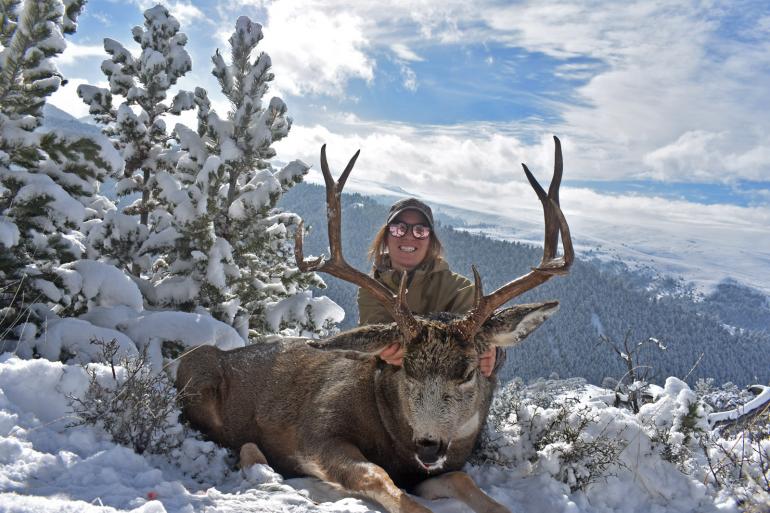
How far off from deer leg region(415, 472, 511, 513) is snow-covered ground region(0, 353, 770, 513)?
83mm

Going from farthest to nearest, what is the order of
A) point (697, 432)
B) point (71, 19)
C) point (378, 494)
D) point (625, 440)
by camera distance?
point (71, 19)
point (697, 432)
point (625, 440)
point (378, 494)

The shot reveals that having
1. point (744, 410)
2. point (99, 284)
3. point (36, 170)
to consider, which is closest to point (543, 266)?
point (744, 410)

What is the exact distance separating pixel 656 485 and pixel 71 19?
977 cm

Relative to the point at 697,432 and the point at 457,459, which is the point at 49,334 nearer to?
the point at 457,459

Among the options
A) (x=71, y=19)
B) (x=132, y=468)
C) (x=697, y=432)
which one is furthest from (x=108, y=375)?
(x=71, y=19)

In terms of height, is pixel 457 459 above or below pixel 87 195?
below

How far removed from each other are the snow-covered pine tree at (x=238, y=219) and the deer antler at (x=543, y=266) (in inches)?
282

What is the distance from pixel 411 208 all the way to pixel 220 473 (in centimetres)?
393

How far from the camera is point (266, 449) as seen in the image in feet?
17.4

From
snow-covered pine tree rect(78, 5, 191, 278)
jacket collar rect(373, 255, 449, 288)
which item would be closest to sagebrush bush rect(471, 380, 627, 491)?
jacket collar rect(373, 255, 449, 288)

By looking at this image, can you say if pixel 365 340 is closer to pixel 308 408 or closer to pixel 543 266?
pixel 308 408

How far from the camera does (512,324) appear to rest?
15.0ft

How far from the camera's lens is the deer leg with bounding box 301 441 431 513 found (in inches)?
144

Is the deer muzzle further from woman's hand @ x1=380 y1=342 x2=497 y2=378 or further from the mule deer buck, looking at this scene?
woman's hand @ x1=380 y1=342 x2=497 y2=378
